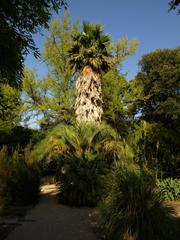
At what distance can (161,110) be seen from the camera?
93.7 feet

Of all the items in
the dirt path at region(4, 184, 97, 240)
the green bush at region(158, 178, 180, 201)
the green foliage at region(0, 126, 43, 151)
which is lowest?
the dirt path at region(4, 184, 97, 240)

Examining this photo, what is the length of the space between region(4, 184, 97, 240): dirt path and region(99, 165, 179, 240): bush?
2.01 ft

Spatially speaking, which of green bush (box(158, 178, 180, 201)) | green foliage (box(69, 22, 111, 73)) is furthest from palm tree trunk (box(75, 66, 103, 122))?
green bush (box(158, 178, 180, 201))

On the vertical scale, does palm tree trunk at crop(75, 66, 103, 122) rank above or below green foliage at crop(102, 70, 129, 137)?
below

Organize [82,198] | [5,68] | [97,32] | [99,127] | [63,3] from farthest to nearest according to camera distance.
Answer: [97,32] → [99,127] → [82,198] → [63,3] → [5,68]

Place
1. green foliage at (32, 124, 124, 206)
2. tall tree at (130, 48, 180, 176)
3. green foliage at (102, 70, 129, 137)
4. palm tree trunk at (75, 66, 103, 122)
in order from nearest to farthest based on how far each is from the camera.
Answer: green foliage at (32, 124, 124, 206)
palm tree trunk at (75, 66, 103, 122)
green foliage at (102, 70, 129, 137)
tall tree at (130, 48, 180, 176)

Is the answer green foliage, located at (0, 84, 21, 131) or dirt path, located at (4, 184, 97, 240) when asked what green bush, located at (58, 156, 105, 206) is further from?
green foliage, located at (0, 84, 21, 131)

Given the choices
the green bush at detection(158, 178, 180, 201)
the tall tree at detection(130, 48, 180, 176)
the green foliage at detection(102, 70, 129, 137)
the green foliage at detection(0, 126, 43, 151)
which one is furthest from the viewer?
the tall tree at detection(130, 48, 180, 176)

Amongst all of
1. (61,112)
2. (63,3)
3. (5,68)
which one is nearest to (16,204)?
(5,68)

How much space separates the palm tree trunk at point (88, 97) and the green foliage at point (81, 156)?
8.33 feet

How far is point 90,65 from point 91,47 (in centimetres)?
96

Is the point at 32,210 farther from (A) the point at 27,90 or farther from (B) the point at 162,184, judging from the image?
(A) the point at 27,90

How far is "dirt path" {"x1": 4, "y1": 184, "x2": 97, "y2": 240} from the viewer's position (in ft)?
21.6

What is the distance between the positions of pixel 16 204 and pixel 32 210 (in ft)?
4.63
